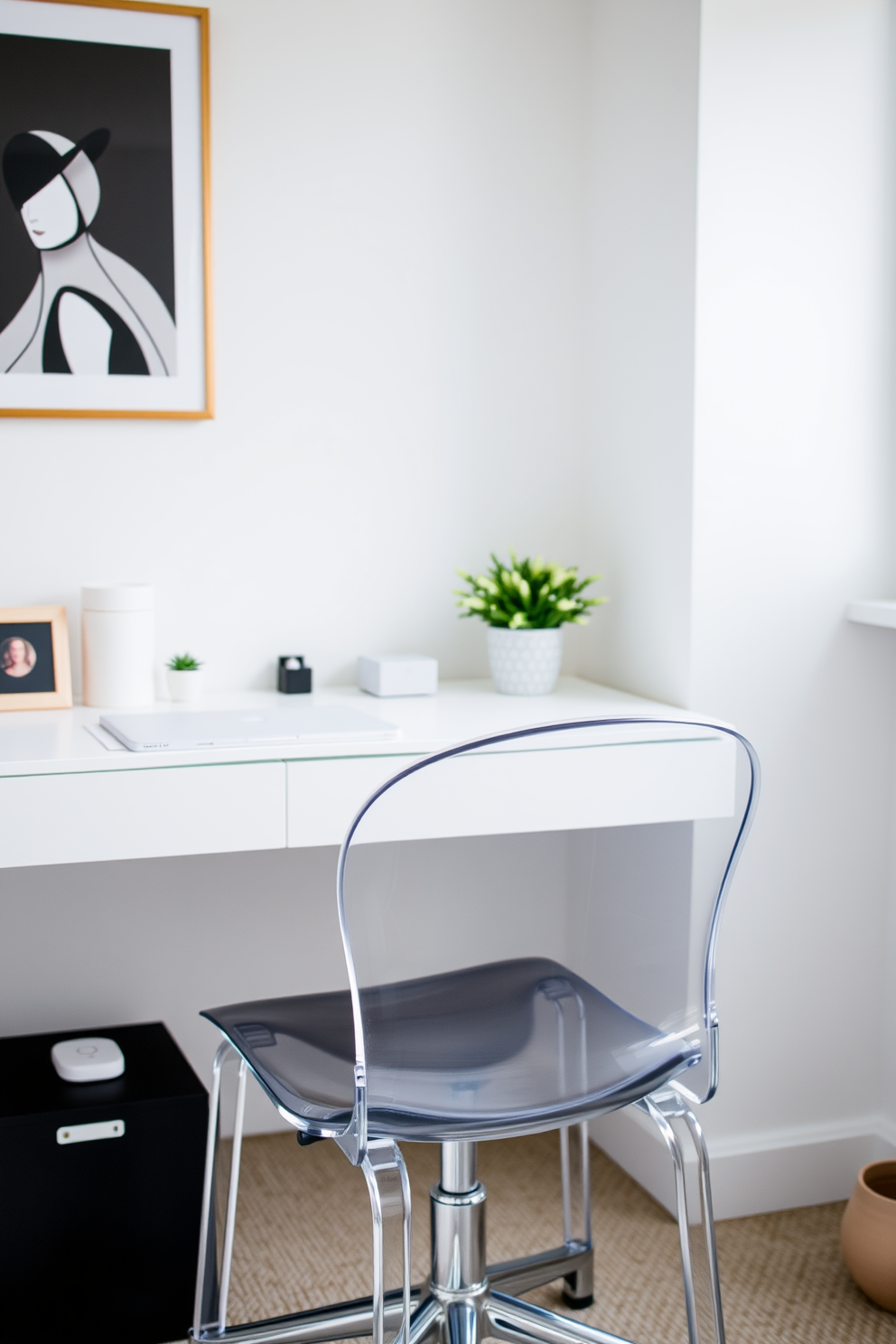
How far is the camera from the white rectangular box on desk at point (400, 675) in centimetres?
205

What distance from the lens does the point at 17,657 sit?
1.91m

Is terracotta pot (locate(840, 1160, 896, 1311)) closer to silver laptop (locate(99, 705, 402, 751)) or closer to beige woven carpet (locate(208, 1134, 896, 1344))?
beige woven carpet (locate(208, 1134, 896, 1344))

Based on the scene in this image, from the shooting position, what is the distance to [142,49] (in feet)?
6.54

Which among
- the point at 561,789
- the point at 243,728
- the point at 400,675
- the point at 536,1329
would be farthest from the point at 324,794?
the point at 536,1329

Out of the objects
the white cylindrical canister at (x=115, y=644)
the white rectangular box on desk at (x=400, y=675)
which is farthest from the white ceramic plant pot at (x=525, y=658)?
the white cylindrical canister at (x=115, y=644)

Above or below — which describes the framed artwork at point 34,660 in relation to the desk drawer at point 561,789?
above

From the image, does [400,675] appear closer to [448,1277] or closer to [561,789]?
[561,789]

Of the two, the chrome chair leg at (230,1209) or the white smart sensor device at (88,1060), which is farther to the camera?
the white smart sensor device at (88,1060)

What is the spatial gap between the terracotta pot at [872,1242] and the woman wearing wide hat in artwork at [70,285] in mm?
1657

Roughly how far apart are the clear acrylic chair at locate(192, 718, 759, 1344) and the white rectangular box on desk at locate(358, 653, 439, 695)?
0.65m

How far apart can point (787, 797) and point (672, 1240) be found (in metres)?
0.70

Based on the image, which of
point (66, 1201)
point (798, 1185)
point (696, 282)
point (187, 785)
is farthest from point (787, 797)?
point (66, 1201)

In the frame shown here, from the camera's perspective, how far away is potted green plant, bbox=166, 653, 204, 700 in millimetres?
2020

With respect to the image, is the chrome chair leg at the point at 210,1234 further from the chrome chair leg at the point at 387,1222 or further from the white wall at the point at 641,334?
the white wall at the point at 641,334
